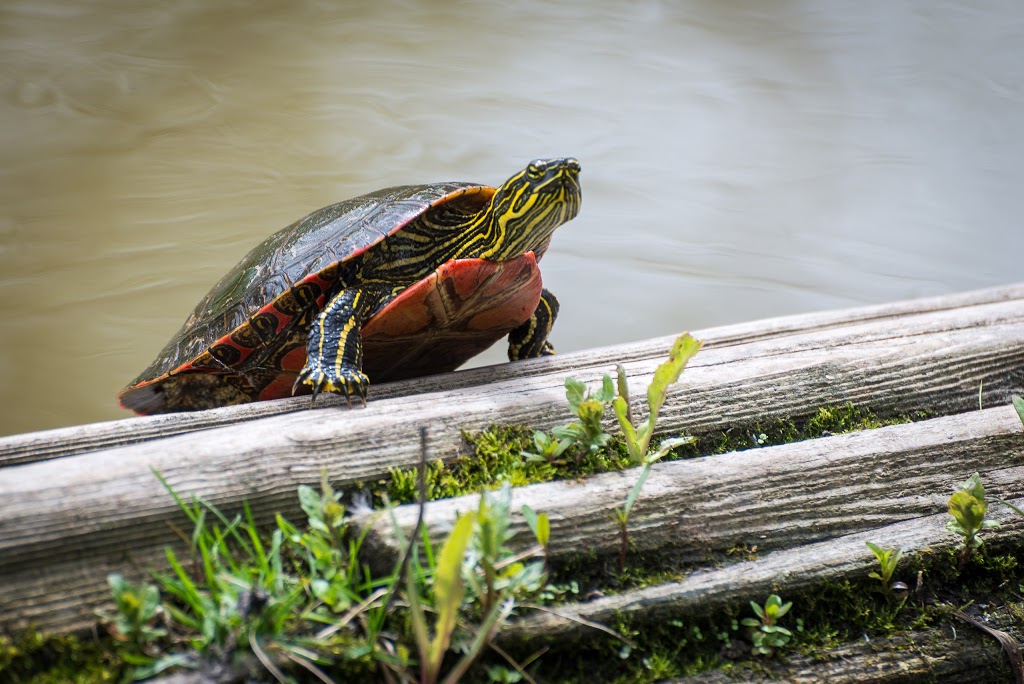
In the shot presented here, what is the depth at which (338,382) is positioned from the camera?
112 centimetres

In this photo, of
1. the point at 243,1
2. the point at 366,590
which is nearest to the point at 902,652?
the point at 366,590

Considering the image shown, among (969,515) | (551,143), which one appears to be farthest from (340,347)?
(551,143)

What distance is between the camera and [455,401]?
105 centimetres

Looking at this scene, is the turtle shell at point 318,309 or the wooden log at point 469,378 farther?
the turtle shell at point 318,309

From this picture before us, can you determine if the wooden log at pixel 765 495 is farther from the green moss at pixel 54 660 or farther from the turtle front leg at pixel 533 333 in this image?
the turtle front leg at pixel 533 333

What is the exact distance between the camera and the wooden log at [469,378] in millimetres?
941

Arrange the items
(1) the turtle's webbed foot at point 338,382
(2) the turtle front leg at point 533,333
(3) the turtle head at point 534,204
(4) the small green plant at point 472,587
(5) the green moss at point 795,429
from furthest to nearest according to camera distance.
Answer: (2) the turtle front leg at point 533,333 < (3) the turtle head at point 534,204 < (1) the turtle's webbed foot at point 338,382 < (5) the green moss at point 795,429 < (4) the small green plant at point 472,587

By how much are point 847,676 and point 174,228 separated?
3.16 meters

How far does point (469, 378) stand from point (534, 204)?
0.37 m

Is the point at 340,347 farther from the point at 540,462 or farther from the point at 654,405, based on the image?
the point at 654,405

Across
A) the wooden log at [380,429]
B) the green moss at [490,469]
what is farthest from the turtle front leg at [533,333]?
the green moss at [490,469]

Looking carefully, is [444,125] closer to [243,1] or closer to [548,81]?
[548,81]

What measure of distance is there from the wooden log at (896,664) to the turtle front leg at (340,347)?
0.64 metres

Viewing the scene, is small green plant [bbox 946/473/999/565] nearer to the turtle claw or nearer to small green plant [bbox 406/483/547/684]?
small green plant [bbox 406/483/547/684]
